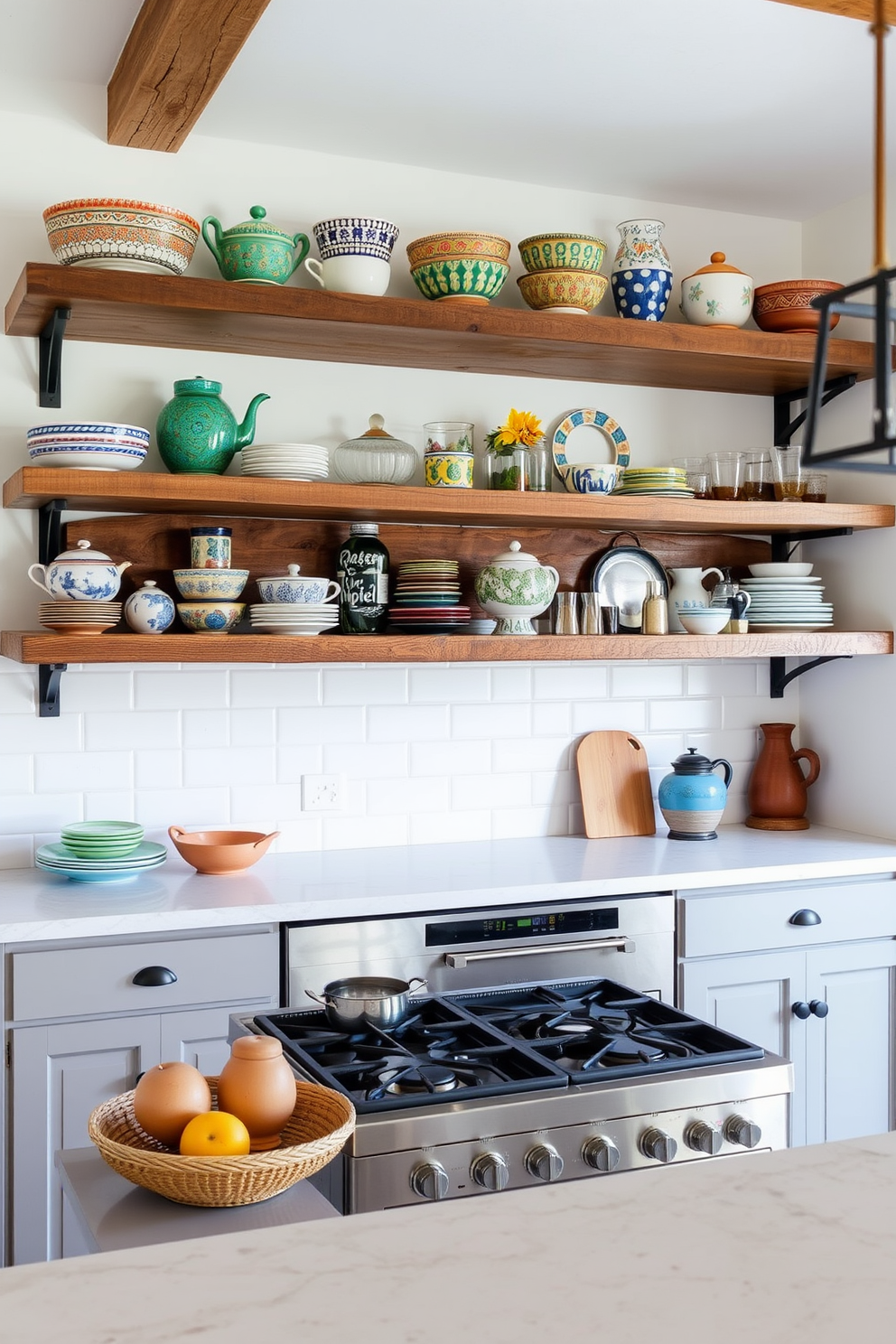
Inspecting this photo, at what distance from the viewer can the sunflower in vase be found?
3.19 m

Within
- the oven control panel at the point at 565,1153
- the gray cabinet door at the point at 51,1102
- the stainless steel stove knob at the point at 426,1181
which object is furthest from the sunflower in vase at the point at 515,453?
the stainless steel stove knob at the point at 426,1181

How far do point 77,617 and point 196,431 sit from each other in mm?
507

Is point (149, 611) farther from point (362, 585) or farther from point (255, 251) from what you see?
point (255, 251)

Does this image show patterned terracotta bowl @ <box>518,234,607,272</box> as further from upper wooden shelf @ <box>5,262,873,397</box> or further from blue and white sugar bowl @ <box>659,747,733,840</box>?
blue and white sugar bowl @ <box>659,747,733,840</box>

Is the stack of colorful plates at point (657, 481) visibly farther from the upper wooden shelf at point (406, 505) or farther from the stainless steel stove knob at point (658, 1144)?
the stainless steel stove knob at point (658, 1144)

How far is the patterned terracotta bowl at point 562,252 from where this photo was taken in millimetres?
3115

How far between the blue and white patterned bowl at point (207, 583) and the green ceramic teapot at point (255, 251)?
0.65 metres

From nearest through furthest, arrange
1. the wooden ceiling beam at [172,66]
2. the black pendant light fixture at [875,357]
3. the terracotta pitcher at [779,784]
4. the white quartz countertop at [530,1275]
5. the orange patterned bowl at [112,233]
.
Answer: the white quartz countertop at [530,1275]
the black pendant light fixture at [875,357]
the wooden ceiling beam at [172,66]
the orange patterned bowl at [112,233]
the terracotta pitcher at [779,784]

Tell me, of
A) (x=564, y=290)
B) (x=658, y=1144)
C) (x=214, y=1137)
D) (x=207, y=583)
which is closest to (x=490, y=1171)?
(x=658, y=1144)

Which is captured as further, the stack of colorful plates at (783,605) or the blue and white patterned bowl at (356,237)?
the stack of colorful plates at (783,605)

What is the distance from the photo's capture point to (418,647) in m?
2.95

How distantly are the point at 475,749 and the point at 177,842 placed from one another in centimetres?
85

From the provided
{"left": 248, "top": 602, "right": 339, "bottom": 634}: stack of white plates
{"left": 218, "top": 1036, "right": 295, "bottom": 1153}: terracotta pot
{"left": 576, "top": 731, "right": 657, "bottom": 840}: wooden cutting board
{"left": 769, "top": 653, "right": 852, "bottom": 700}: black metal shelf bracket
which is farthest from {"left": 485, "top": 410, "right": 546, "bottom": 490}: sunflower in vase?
{"left": 218, "top": 1036, "right": 295, "bottom": 1153}: terracotta pot

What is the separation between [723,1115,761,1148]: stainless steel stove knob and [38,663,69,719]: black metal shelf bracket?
70.2 inches
